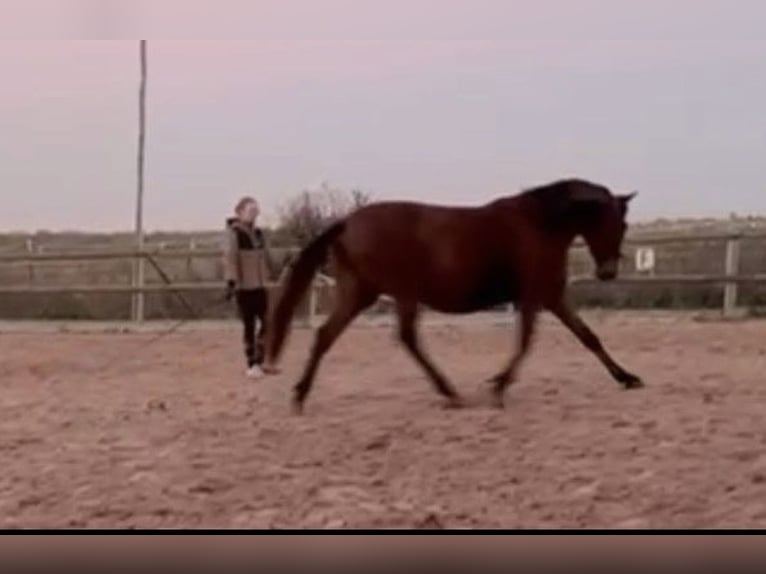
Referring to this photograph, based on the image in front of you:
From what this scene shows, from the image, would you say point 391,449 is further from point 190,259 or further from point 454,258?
point 190,259

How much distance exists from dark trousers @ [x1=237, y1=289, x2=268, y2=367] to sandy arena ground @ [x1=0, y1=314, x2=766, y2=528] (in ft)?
0.39

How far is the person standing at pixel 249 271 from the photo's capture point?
4.39 m

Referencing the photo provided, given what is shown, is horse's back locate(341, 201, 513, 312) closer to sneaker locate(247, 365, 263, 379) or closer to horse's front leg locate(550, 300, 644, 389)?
horse's front leg locate(550, 300, 644, 389)

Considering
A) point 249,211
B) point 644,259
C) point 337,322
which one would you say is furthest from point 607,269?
point 644,259

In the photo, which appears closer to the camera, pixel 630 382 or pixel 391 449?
pixel 391 449

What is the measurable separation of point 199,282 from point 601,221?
139 inches

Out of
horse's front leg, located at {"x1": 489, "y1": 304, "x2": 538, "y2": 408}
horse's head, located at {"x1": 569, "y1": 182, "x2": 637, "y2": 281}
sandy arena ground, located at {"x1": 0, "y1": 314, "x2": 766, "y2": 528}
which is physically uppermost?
horse's head, located at {"x1": 569, "y1": 182, "x2": 637, "y2": 281}

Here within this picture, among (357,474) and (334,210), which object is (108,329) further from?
(357,474)

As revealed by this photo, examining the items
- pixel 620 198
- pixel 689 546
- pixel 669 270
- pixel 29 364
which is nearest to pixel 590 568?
pixel 689 546

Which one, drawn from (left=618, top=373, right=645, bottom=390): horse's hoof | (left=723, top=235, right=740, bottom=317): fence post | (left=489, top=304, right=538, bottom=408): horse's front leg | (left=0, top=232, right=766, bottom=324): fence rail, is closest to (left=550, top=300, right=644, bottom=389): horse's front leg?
(left=618, top=373, right=645, bottom=390): horse's hoof

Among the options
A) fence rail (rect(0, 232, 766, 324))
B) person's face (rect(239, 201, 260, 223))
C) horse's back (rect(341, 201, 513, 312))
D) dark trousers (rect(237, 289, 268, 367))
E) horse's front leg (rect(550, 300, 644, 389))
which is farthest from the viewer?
fence rail (rect(0, 232, 766, 324))

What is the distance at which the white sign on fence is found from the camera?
247 inches

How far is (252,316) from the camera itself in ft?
14.7

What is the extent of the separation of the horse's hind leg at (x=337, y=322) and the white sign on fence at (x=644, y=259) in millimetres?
2927
